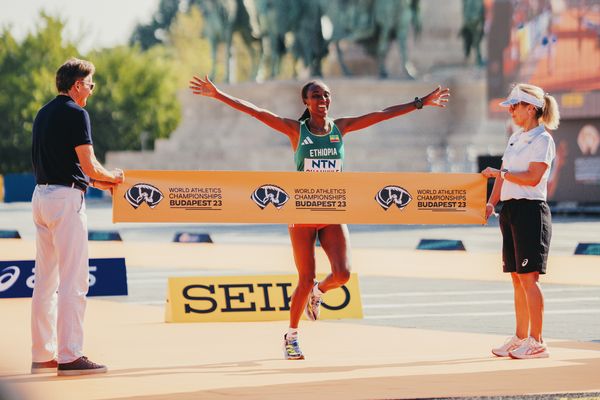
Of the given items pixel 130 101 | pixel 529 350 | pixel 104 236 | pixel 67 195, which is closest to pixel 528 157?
pixel 529 350

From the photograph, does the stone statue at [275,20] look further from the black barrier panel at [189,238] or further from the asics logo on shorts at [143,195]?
the asics logo on shorts at [143,195]

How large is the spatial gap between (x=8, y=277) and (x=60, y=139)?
4.71m

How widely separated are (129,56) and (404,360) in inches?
3052

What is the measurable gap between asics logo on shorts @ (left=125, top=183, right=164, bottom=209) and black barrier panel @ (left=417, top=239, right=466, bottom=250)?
44.7ft

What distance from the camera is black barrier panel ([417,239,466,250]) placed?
24.2m

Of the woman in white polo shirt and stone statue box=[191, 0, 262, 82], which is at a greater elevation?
stone statue box=[191, 0, 262, 82]

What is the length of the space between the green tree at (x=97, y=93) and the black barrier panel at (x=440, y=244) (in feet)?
181

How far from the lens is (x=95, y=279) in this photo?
14.2 m

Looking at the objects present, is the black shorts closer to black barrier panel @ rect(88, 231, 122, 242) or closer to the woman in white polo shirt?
the woman in white polo shirt

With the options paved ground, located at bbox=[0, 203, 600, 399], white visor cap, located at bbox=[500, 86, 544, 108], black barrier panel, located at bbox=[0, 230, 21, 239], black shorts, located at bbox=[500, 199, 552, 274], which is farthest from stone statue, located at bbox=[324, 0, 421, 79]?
black shorts, located at bbox=[500, 199, 552, 274]

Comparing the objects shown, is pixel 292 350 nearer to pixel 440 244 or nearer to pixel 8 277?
pixel 8 277

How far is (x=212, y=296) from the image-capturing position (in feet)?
44.0

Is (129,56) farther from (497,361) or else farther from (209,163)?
(497,361)

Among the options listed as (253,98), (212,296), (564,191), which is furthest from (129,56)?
(212,296)
